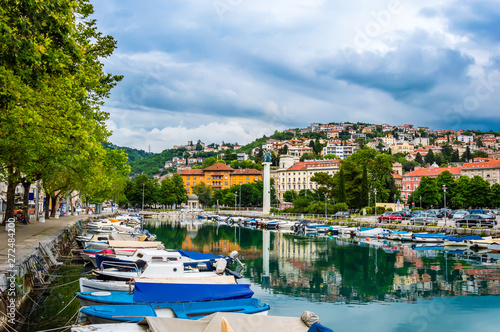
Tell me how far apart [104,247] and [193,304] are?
14.5 m

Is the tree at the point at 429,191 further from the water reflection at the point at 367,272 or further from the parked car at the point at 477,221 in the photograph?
the water reflection at the point at 367,272

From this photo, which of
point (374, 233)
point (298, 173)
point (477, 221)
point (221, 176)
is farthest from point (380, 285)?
point (221, 176)

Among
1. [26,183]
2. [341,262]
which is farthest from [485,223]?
[26,183]

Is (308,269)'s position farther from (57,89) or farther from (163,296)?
(57,89)

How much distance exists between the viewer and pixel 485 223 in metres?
40.7

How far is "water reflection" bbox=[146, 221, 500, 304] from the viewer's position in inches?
727

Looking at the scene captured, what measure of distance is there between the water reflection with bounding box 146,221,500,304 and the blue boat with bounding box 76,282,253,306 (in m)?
5.74

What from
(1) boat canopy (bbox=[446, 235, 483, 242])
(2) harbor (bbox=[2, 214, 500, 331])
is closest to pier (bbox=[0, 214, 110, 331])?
(2) harbor (bbox=[2, 214, 500, 331])

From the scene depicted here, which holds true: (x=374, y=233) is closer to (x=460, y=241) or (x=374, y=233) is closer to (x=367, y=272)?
(x=460, y=241)

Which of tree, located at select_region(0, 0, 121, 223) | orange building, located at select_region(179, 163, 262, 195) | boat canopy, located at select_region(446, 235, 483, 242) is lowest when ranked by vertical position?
boat canopy, located at select_region(446, 235, 483, 242)

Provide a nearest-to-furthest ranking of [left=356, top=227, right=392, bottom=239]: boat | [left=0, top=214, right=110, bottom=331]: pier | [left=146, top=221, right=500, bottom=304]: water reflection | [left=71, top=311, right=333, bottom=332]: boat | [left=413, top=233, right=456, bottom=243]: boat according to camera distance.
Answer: [left=71, top=311, right=333, bottom=332]: boat
[left=0, top=214, right=110, bottom=331]: pier
[left=146, top=221, right=500, bottom=304]: water reflection
[left=413, top=233, right=456, bottom=243]: boat
[left=356, top=227, right=392, bottom=239]: boat

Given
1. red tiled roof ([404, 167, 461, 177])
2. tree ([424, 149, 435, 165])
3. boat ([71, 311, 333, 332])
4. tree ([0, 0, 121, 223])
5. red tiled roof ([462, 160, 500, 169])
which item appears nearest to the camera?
boat ([71, 311, 333, 332])

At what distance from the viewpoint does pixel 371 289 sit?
64.1 feet

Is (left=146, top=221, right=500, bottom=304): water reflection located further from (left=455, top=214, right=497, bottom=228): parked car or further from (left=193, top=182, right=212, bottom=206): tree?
(left=193, top=182, right=212, bottom=206): tree
